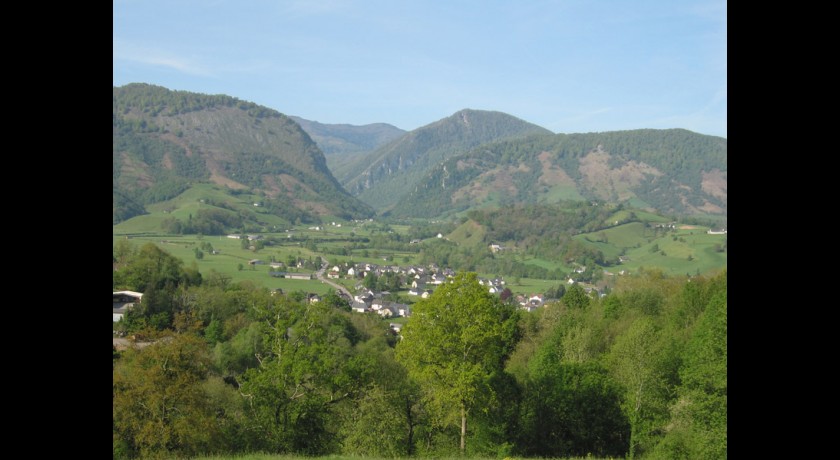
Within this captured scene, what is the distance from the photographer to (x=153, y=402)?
48.6ft

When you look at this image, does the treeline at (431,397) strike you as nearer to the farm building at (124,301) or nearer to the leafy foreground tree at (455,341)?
the leafy foreground tree at (455,341)

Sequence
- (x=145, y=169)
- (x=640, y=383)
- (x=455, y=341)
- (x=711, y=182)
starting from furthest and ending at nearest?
(x=711, y=182) < (x=145, y=169) < (x=640, y=383) < (x=455, y=341)

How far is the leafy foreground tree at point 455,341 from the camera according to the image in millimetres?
17094

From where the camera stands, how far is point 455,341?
1738 centimetres

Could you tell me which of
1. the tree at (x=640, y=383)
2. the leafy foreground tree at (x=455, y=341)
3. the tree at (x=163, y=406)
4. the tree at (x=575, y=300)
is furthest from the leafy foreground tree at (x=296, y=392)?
the tree at (x=575, y=300)

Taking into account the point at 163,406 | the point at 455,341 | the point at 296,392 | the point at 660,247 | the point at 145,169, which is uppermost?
the point at 145,169

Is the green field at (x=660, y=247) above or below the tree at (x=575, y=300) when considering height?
above

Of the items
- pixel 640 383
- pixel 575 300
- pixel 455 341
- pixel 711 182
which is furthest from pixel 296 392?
pixel 711 182

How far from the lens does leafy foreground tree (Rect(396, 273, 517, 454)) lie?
17.1m

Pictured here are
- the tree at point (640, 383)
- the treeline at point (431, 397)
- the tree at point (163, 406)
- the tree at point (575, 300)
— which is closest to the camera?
the tree at point (163, 406)

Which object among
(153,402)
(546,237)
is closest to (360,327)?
(153,402)

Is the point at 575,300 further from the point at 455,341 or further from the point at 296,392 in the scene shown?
the point at 296,392
